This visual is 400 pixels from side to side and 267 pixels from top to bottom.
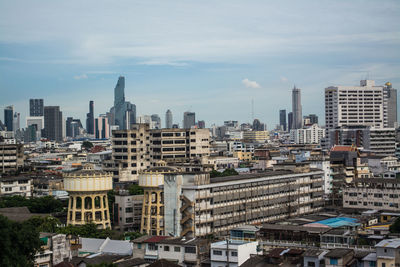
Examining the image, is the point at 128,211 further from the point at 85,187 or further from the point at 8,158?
the point at 8,158

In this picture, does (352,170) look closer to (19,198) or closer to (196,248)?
(19,198)

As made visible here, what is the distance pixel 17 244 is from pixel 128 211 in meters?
38.9

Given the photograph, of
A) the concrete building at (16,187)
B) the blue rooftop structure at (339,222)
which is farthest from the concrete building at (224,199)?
the concrete building at (16,187)

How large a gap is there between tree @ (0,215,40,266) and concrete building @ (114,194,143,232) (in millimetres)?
35624

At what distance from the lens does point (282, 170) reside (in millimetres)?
99250

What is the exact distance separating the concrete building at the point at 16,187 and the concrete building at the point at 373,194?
5929 cm

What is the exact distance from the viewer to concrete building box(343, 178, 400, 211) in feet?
304

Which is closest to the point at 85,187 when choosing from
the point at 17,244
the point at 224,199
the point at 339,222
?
the point at 224,199

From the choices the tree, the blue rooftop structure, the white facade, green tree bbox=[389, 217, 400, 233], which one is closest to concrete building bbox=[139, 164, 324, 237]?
the blue rooftop structure

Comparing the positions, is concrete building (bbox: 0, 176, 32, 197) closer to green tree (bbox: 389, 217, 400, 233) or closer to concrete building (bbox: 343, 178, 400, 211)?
concrete building (bbox: 343, 178, 400, 211)

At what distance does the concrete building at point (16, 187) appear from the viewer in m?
117

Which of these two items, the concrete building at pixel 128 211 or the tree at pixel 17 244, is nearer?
the tree at pixel 17 244

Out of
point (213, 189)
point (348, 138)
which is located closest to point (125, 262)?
point (213, 189)

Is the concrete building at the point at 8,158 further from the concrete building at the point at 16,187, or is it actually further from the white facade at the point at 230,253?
the white facade at the point at 230,253
